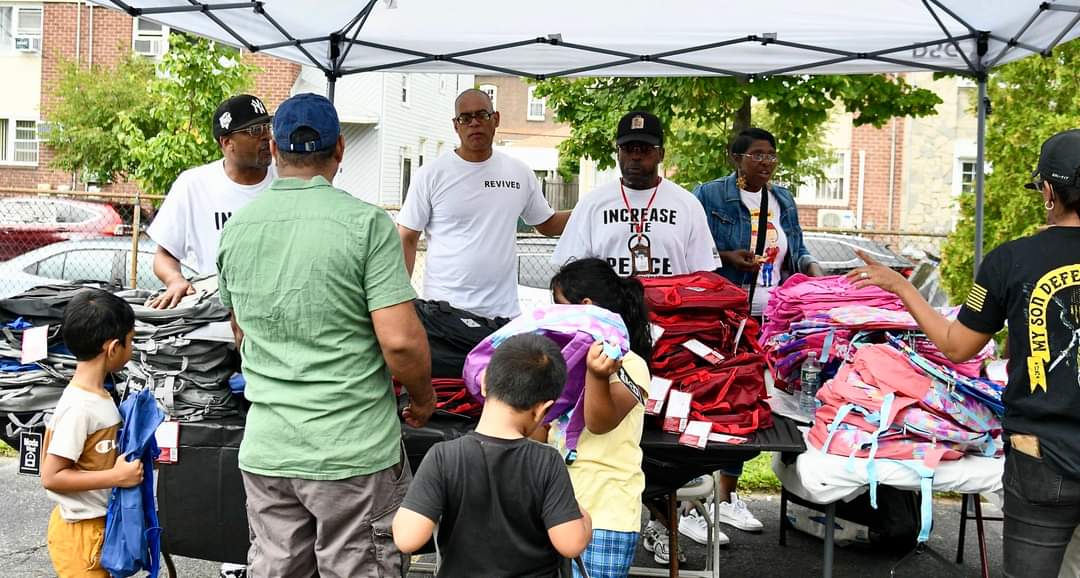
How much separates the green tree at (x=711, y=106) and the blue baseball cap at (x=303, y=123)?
A: 6.38 metres

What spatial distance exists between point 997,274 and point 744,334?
3.60 feet

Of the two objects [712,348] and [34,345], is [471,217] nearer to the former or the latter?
[712,348]

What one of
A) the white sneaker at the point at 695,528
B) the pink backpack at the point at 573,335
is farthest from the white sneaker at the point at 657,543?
the pink backpack at the point at 573,335

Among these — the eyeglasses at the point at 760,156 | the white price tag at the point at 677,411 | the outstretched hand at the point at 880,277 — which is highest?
the eyeglasses at the point at 760,156

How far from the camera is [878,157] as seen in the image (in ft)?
79.7

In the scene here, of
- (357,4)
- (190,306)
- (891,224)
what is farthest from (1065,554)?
(891,224)

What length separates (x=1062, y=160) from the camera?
2938 millimetres

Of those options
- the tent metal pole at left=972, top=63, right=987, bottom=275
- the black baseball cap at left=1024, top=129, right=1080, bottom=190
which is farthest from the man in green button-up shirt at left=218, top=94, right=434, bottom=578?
the tent metal pole at left=972, top=63, right=987, bottom=275

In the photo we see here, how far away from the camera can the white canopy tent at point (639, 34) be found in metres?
5.04

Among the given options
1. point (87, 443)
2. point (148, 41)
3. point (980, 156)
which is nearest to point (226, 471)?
point (87, 443)

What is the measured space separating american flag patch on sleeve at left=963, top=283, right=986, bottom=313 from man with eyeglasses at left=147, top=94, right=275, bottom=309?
269 centimetres

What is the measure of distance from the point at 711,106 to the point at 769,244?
4409 millimetres

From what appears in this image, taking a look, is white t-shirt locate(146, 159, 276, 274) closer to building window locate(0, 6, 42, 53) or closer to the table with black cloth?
the table with black cloth

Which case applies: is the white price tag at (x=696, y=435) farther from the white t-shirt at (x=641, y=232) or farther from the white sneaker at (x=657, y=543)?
the white sneaker at (x=657, y=543)
